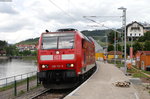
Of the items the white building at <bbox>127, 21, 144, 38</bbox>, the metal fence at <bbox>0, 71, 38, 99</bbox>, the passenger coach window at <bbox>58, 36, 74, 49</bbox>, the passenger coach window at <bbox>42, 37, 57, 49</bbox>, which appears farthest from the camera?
the white building at <bbox>127, 21, 144, 38</bbox>

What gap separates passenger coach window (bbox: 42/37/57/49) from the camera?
45.8 feet

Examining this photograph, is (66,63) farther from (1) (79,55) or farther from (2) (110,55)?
(2) (110,55)

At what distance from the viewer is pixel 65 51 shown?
44.5ft

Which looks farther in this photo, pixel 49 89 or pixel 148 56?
pixel 148 56

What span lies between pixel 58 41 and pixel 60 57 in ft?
3.51

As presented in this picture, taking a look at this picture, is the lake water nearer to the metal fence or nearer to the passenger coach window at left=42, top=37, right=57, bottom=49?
the metal fence

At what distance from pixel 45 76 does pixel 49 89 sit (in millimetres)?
1586

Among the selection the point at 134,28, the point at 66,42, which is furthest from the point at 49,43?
the point at 134,28

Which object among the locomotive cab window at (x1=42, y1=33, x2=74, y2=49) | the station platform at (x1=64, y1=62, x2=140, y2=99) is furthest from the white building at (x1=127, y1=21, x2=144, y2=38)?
the locomotive cab window at (x1=42, y1=33, x2=74, y2=49)

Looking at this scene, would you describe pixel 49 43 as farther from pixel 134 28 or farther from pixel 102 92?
pixel 134 28

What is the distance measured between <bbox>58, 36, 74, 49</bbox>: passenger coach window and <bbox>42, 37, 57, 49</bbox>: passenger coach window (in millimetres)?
302

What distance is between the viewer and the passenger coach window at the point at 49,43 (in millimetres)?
13945

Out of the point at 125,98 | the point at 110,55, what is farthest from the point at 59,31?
the point at 110,55

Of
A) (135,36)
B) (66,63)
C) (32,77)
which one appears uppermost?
(135,36)
